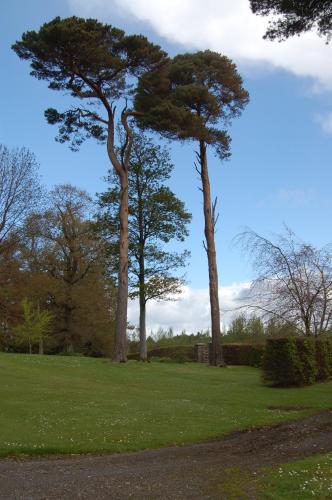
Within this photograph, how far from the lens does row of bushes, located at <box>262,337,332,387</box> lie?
2009 cm

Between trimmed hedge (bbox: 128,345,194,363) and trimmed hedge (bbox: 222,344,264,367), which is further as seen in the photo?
trimmed hedge (bbox: 128,345,194,363)

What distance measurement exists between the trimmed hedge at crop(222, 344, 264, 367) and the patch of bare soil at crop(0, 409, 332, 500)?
23.6m

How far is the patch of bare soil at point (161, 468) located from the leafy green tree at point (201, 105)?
1925 centimetres

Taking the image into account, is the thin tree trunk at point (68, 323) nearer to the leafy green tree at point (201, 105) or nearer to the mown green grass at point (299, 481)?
the leafy green tree at point (201, 105)

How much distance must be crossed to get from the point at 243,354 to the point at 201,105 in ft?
54.3

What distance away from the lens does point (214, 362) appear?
2942 centimetres

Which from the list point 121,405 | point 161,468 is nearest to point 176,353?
point 121,405

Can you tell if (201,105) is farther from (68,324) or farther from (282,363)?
(68,324)

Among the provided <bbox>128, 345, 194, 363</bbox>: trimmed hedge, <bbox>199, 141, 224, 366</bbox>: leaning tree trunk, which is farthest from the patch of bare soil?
<bbox>128, 345, 194, 363</bbox>: trimmed hedge

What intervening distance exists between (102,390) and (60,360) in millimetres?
7821

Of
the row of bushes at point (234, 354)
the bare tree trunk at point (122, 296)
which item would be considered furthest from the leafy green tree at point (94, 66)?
the row of bushes at point (234, 354)

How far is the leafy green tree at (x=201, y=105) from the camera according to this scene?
90.9ft

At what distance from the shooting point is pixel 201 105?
99.5 feet

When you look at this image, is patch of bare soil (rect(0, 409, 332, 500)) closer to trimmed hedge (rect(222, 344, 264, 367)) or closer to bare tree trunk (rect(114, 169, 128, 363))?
bare tree trunk (rect(114, 169, 128, 363))
